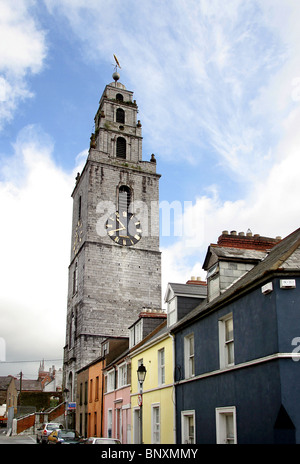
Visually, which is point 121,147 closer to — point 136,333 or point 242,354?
point 136,333

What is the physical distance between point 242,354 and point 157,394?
775 centimetres

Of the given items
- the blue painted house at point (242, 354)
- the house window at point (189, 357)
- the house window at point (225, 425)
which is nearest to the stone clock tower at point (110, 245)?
the house window at point (189, 357)

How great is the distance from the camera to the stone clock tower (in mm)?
44781

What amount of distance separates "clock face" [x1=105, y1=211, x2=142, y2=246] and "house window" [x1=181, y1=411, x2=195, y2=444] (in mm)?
31927

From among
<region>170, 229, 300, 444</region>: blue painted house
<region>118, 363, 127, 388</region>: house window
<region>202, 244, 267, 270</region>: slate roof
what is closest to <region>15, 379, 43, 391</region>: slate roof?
<region>118, 363, 127, 388</region>: house window

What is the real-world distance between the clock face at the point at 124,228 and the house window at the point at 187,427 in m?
31.9

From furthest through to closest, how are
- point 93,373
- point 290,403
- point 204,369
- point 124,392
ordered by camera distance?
point 93,373
point 124,392
point 204,369
point 290,403

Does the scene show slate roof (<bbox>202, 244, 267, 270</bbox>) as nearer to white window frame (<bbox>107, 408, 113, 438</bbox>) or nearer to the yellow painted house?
the yellow painted house

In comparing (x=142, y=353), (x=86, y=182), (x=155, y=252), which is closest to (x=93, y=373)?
(x=142, y=353)

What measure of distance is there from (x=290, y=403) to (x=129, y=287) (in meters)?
36.9

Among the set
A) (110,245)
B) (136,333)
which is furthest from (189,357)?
(110,245)

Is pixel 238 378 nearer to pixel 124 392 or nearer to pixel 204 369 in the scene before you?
pixel 204 369
